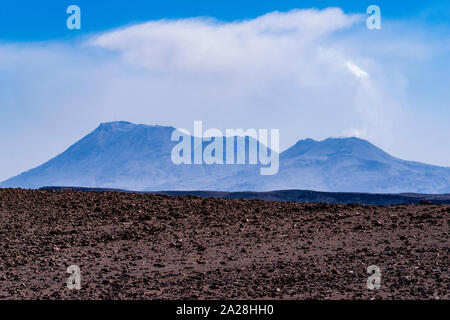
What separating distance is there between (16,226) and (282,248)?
29.5 ft

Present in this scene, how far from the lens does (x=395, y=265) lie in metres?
14.3

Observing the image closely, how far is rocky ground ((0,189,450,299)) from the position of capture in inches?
520

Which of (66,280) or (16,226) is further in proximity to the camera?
(16,226)

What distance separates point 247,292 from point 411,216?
27.3 feet

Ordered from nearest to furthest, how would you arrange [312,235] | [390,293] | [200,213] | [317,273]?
1. [390,293]
2. [317,273]
3. [312,235]
4. [200,213]

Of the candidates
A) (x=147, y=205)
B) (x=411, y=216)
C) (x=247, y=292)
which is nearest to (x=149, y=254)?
(x=247, y=292)

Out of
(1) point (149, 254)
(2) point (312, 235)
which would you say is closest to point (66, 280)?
(1) point (149, 254)

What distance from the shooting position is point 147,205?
869 inches

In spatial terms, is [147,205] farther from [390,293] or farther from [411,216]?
[390,293]

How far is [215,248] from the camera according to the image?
54.7 ft

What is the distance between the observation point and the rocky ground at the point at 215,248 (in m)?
13.2
